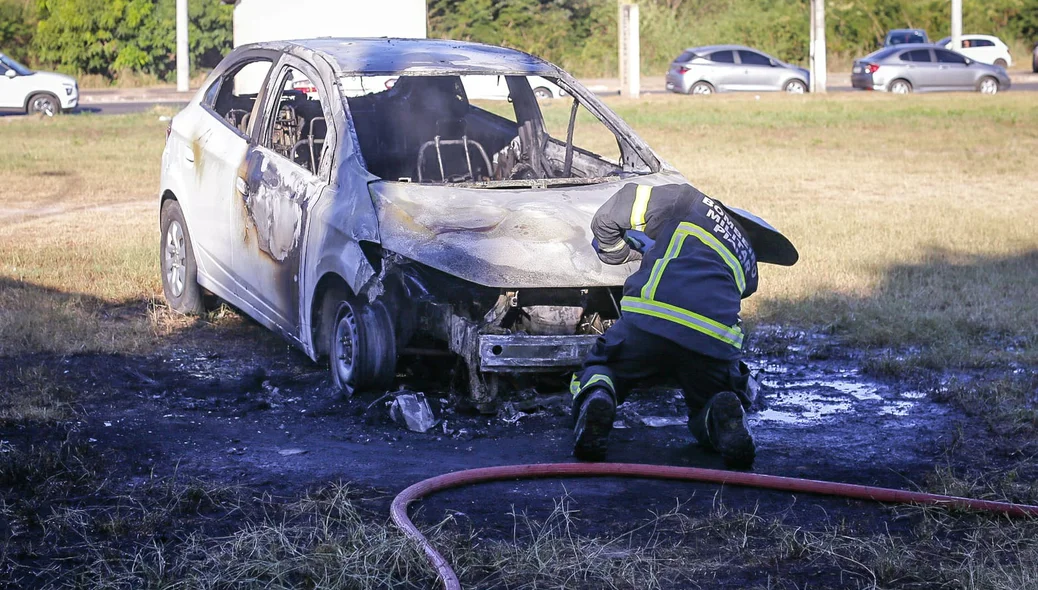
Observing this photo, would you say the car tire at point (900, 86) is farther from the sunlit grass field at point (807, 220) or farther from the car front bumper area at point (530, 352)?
the car front bumper area at point (530, 352)

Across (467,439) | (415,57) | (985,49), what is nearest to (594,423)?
(467,439)

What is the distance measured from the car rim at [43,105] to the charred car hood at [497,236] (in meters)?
21.4

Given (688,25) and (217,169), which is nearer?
(217,169)

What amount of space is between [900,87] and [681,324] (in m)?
28.4

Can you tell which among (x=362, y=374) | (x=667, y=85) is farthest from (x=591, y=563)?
(x=667, y=85)

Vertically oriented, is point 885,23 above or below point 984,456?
above

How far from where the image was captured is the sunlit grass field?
23.4 feet

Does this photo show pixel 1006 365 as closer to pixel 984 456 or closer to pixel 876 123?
pixel 984 456

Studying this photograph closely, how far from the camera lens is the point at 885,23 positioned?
43.5 metres

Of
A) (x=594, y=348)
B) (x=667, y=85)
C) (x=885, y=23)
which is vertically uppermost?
(x=885, y=23)

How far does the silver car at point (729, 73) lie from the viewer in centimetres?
Result: 3086

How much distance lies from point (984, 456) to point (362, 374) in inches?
104

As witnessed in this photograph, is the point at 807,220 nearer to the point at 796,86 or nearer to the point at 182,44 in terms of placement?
the point at 796,86

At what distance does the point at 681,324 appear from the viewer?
14.8 ft
